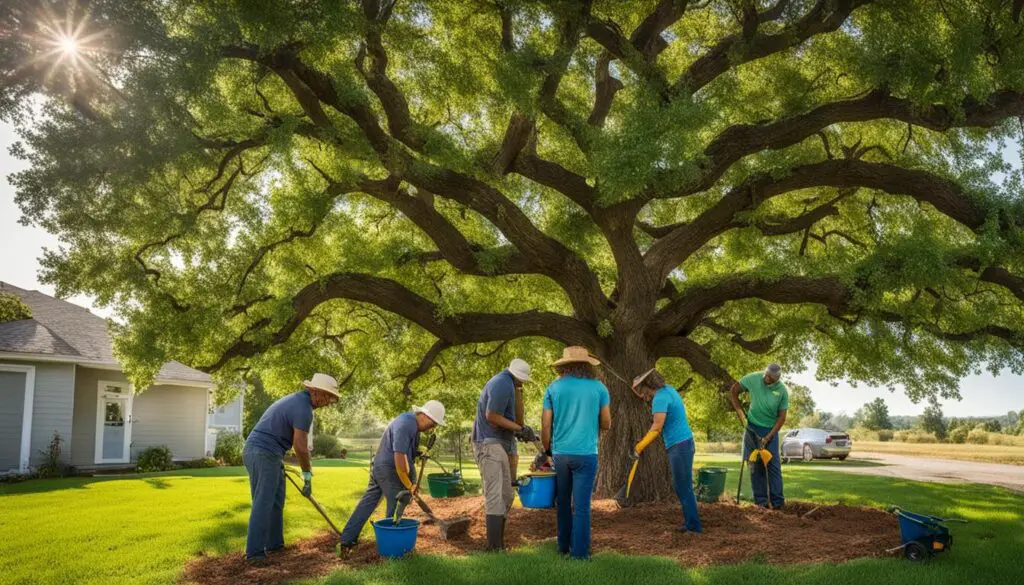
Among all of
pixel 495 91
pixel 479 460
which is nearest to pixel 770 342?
pixel 495 91

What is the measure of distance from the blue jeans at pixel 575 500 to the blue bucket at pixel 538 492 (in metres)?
1.09

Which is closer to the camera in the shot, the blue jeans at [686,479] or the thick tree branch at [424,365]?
the blue jeans at [686,479]

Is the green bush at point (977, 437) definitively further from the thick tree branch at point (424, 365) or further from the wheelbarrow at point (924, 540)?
the wheelbarrow at point (924, 540)

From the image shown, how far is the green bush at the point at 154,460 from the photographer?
2122 centimetres

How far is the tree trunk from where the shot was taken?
35.4ft

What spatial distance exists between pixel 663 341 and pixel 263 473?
719 cm

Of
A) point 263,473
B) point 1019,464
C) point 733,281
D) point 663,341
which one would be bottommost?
point 1019,464

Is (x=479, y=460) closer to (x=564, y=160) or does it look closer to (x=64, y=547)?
(x=64, y=547)

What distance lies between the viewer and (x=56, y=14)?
8039 millimetres

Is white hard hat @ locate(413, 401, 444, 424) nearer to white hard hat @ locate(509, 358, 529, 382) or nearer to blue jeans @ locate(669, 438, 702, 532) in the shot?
white hard hat @ locate(509, 358, 529, 382)

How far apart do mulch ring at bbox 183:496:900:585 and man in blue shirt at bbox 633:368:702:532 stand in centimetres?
34

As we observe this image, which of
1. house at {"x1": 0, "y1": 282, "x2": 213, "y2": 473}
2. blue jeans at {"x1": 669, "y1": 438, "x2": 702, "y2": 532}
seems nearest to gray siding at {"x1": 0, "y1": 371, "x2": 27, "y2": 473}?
house at {"x1": 0, "y1": 282, "x2": 213, "y2": 473}

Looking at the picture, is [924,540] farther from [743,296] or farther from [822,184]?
[822,184]

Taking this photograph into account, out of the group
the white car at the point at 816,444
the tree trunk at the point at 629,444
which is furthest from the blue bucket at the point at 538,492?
the white car at the point at 816,444
